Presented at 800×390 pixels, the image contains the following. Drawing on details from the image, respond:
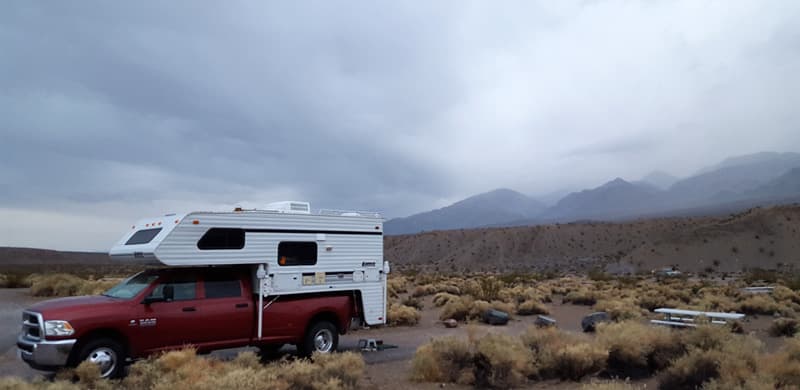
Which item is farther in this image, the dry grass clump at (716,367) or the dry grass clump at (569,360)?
the dry grass clump at (569,360)

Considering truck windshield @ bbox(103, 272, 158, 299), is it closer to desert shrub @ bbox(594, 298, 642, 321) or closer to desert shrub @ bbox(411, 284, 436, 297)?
desert shrub @ bbox(594, 298, 642, 321)

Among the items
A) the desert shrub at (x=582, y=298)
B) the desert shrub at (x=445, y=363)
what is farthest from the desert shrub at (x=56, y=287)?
the desert shrub at (x=582, y=298)

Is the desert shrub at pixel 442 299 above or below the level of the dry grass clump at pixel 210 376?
below

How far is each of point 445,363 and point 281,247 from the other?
14.0 feet

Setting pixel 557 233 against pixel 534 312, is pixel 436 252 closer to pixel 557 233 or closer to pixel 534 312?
pixel 557 233

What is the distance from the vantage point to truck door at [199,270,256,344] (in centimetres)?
1057

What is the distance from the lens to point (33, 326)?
9.38 metres

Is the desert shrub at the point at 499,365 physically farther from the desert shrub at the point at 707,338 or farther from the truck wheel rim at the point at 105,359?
the truck wheel rim at the point at 105,359

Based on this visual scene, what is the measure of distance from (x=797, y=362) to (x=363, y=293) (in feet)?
27.2

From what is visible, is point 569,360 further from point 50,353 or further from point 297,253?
point 50,353

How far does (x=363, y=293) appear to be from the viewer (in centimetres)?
1316

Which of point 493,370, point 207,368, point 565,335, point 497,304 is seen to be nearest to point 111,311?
point 207,368

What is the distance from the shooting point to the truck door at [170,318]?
32.2 ft

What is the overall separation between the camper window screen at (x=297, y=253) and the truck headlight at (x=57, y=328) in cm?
396
